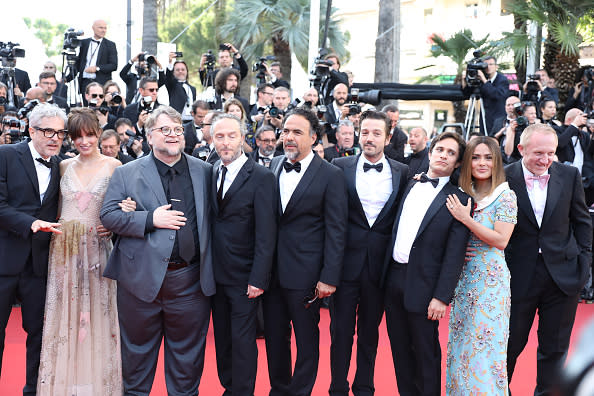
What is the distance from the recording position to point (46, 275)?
3.64 m

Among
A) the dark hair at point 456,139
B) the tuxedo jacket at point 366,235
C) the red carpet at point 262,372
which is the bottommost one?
the red carpet at point 262,372

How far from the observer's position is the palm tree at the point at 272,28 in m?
16.1

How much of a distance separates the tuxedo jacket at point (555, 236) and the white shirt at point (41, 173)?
107 inches

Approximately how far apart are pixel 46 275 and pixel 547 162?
298 cm

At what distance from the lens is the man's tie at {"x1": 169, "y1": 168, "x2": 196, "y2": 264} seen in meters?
3.41

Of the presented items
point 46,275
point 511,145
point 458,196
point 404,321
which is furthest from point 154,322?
point 511,145

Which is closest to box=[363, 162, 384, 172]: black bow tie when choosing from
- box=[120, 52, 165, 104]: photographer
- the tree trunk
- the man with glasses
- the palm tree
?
the man with glasses

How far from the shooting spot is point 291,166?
12.1 feet

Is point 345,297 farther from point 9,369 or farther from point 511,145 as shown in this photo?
point 511,145

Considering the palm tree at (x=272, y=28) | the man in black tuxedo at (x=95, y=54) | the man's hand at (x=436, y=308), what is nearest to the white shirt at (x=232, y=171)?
the man's hand at (x=436, y=308)

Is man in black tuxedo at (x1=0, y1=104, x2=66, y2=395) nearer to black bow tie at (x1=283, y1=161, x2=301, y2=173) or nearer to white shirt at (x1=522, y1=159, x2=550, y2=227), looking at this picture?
black bow tie at (x1=283, y1=161, x2=301, y2=173)

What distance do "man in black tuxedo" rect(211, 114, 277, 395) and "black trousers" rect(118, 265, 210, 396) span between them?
18 centimetres

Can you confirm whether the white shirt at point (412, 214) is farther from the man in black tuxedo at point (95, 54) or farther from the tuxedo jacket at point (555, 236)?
the man in black tuxedo at point (95, 54)

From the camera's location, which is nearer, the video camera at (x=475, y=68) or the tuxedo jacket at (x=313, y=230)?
the tuxedo jacket at (x=313, y=230)
